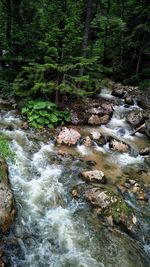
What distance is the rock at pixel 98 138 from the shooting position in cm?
1234

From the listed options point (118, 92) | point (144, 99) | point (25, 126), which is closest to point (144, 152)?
point (25, 126)

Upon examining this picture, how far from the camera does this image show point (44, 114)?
1279 centimetres

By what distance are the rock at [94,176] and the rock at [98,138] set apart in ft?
8.99

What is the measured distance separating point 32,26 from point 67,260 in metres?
11.7

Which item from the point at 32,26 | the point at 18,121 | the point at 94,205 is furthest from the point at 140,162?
the point at 32,26

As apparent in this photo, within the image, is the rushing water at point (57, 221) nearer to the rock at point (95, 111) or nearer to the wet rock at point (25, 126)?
the wet rock at point (25, 126)

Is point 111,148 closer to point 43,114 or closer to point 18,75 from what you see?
point 43,114

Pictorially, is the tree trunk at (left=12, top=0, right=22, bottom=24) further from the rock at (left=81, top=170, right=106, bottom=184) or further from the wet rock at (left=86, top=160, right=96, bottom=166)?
the rock at (left=81, top=170, right=106, bottom=184)

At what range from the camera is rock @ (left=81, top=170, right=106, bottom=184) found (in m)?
9.41

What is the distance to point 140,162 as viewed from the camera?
11461mm

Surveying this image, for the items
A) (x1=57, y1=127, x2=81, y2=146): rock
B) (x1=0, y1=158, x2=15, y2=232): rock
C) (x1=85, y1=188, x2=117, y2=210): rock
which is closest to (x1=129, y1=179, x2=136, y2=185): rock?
(x1=85, y1=188, x2=117, y2=210): rock

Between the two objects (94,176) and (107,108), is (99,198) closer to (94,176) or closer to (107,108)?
(94,176)

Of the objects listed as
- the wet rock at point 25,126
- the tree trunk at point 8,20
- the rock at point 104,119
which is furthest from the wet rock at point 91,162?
the tree trunk at point 8,20

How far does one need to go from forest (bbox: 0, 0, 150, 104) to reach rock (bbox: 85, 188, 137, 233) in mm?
5447
